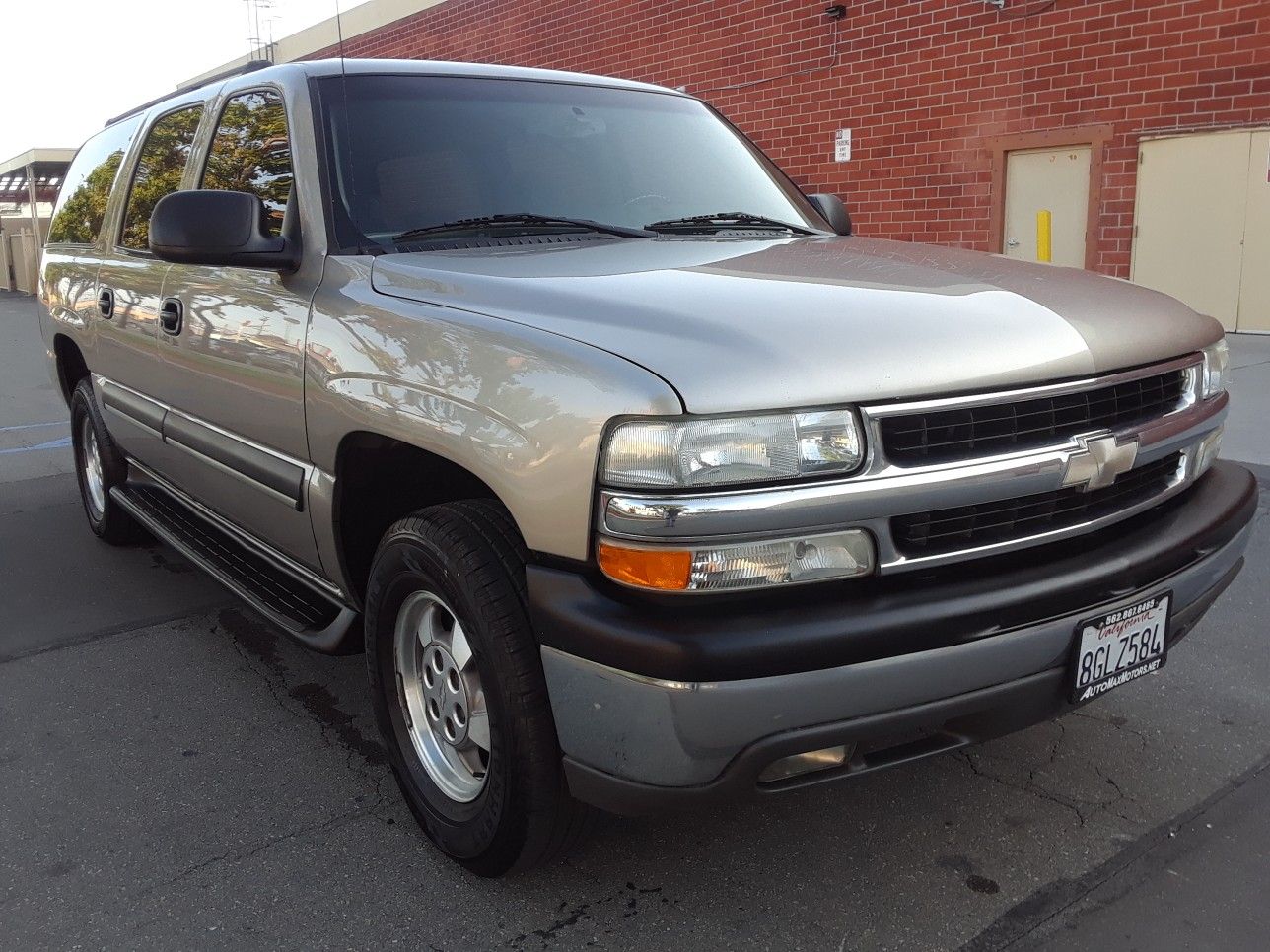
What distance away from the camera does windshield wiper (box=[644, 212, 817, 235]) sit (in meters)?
3.25

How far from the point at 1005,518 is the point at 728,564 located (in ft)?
2.01

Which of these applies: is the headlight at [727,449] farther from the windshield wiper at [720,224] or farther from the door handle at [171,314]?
the door handle at [171,314]

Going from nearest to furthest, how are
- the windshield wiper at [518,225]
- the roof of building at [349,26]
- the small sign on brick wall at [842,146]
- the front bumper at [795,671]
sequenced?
the front bumper at [795,671], the windshield wiper at [518,225], the small sign on brick wall at [842,146], the roof of building at [349,26]

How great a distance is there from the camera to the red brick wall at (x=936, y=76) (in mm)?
9953

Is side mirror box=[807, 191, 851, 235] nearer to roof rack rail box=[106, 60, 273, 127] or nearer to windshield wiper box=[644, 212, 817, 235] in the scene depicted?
windshield wiper box=[644, 212, 817, 235]

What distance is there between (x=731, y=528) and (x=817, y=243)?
61.6 inches

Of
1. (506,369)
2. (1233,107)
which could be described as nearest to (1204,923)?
(506,369)

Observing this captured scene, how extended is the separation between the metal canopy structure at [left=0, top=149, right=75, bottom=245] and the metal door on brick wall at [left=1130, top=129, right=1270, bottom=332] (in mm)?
21822

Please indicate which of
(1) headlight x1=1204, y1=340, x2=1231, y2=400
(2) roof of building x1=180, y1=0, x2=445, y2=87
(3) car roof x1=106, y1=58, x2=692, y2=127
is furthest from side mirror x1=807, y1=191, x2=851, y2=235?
(2) roof of building x1=180, y1=0, x2=445, y2=87

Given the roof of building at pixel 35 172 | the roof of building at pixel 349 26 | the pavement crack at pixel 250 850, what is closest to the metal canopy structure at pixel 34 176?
the roof of building at pixel 35 172

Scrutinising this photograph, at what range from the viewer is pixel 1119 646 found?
7.64ft

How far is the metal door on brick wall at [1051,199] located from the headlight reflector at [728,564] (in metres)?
9.60

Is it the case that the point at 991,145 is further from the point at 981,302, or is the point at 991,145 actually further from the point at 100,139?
the point at 981,302

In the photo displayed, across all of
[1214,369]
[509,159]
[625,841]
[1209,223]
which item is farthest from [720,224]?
[1209,223]
